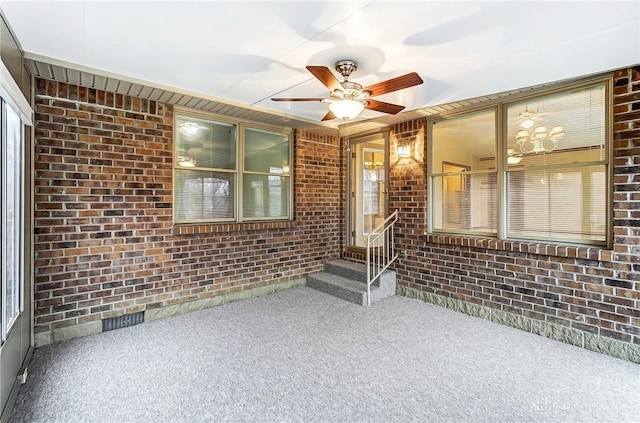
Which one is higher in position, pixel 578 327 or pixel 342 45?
pixel 342 45

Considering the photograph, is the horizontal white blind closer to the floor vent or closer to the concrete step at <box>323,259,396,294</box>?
the concrete step at <box>323,259,396,294</box>

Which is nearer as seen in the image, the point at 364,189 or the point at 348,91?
the point at 348,91

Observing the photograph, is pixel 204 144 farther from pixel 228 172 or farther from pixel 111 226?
pixel 111 226

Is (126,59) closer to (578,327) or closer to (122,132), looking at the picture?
(122,132)

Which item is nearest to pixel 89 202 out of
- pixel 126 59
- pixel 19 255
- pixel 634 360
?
pixel 19 255

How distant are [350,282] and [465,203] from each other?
76.8 inches

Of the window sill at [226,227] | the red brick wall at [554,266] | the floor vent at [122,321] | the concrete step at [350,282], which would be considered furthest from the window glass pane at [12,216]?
the red brick wall at [554,266]

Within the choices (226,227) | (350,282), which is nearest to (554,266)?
(350,282)

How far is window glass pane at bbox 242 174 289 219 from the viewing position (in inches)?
185

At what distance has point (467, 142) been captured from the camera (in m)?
4.16

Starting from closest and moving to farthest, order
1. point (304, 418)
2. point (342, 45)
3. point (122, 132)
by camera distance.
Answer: point (304, 418), point (342, 45), point (122, 132)

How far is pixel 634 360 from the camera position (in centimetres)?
283

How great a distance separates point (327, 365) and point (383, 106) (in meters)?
2.47

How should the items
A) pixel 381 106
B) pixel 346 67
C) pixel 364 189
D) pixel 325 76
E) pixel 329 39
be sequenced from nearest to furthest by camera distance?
pixel 329 39
pixel 325 76
pixel 346 67
pixel 381 106
pixel 364 189
